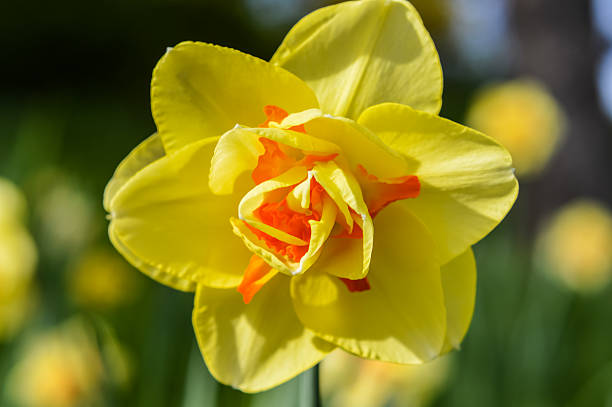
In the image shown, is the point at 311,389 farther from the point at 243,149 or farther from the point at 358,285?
the point at 243,149

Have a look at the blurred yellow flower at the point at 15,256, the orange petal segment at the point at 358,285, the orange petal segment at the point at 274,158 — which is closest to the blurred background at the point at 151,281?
the blurred yellow flower at the point at 15,256

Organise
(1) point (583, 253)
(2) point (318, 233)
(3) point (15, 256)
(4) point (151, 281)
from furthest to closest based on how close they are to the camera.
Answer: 1. (4) point (151, 281)
2. (1) point (583, 253)
3. (3) point (15, 256)
4. (2) point (318, 233)

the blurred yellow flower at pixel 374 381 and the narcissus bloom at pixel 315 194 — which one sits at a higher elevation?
the narcissus bloom at pixel 315 194

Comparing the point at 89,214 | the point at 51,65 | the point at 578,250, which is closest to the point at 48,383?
the point at 89,214

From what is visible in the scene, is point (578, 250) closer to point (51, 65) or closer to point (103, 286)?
point (103, 286)

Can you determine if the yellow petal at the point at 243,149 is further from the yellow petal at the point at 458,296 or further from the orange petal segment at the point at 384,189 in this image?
the yellow petal at the point at 458,296

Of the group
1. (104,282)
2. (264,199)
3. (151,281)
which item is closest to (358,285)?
(264,199)

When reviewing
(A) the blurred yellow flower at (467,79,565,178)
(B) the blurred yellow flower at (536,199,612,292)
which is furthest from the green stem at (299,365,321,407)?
(A) the blurred yellow flower at (467,79,565,178)
